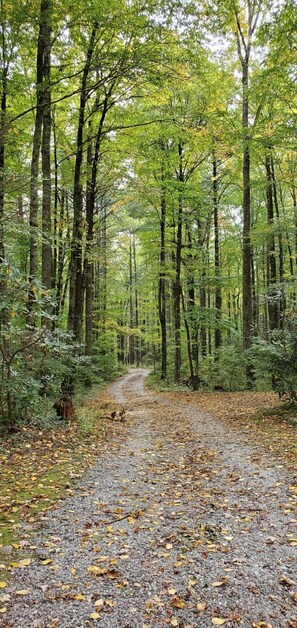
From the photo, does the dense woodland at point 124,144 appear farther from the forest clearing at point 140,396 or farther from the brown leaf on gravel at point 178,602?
the brown leaf on gravel at point 178,602

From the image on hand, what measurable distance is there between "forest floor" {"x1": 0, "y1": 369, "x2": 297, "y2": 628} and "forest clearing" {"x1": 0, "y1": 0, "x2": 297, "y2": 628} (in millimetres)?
18

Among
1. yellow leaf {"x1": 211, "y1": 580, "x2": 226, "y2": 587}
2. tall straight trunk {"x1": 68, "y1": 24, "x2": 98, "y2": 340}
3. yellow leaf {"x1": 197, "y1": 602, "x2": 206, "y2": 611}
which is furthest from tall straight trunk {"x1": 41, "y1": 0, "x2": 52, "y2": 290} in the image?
yellow leaf {"x1": 197, "y1": 602, "x2": 206, "y2": 611}

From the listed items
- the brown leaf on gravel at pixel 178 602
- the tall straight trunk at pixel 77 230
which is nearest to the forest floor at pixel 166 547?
the brown leaf on gravel at pixel 178 602

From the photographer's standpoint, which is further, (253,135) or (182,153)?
(182,153)

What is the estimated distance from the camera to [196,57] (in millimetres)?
8930

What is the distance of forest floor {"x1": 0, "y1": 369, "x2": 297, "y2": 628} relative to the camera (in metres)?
2.75

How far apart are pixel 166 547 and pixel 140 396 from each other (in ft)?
40.2

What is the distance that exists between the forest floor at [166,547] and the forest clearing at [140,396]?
18 millimetres

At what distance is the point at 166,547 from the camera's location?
3.67m

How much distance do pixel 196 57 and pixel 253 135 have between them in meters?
4.29

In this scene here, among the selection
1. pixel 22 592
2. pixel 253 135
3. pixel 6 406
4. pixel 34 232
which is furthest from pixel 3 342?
pixel 253 135

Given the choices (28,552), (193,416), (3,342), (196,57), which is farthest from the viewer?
(193,416)

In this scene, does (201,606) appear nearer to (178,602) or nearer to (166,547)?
(178,602)

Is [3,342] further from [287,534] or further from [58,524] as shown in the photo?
[287,534]
